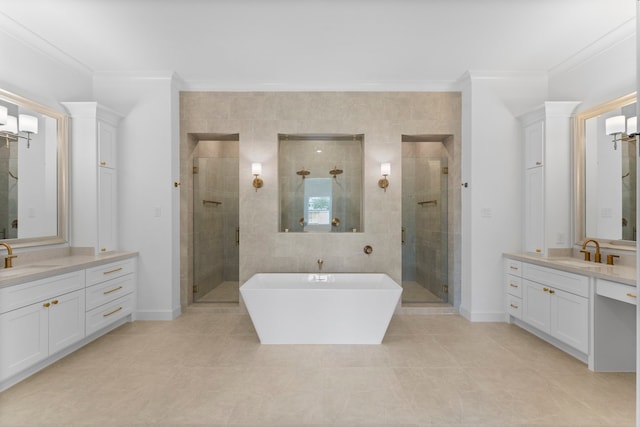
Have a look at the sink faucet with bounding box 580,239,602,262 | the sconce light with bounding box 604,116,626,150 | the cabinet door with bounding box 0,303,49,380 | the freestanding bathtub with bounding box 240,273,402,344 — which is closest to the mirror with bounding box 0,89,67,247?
the cabinet door with bounding box 0,303,49,380

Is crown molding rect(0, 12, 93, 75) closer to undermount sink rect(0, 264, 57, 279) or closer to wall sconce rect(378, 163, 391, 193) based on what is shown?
undermount sink rect(0, 264, 57, 279)

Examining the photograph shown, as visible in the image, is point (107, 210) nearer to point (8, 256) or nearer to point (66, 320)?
point (8, 256)

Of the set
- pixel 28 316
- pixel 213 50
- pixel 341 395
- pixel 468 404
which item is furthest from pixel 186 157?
pixel 468 404

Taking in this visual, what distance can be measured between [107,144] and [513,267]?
4624mm

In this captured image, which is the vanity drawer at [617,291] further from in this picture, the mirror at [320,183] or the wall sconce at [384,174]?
the mirror at [320,183]

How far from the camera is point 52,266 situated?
2.81 metres

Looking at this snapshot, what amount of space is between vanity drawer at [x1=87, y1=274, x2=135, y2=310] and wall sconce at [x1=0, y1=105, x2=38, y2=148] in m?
1.44

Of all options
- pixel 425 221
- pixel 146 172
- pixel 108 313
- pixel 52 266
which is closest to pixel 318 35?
pixel 146 172

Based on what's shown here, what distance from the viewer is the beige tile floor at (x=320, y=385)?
2.02m

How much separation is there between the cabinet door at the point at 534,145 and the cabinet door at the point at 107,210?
4.63m

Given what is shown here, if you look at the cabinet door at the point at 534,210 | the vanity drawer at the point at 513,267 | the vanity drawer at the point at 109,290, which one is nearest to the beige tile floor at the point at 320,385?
the vanity drawer at the point at 109,290

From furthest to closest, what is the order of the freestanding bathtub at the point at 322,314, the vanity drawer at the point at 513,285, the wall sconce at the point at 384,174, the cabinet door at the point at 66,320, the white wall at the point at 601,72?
the wall sconce at the point at 384,174 → the vanity drawer at the point at 513,285 → the freestanding bathtub at the point at 322,314 → the white wall at the point at 601,72 → the cabinet door at the point at 66,320

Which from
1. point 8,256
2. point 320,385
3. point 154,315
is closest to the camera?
point 320,385

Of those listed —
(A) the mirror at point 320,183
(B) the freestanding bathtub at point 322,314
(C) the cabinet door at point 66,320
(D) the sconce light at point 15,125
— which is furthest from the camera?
(A) the mirror at point 320,183
